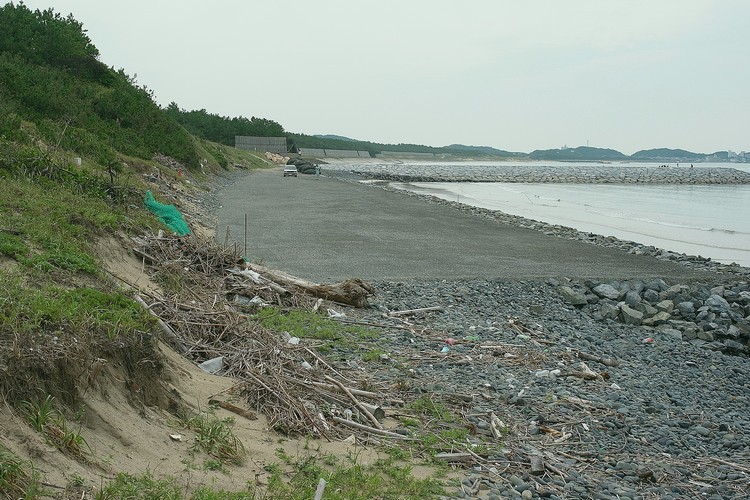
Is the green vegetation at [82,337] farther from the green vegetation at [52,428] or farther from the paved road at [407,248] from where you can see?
the paved road at [407,248]

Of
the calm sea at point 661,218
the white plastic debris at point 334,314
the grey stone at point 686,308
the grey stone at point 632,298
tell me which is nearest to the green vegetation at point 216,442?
the white plastic debris at point 334,314

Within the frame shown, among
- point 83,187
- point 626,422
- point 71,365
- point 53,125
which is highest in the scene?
point 53,125

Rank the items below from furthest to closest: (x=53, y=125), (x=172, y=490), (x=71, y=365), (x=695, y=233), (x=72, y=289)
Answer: (x=695, y=233)
(x=53, y=125)
(x=72, y=289)
(x=71, y=365)
(x=172, y=490)

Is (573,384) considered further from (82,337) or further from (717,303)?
(717,303)

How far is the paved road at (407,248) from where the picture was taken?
50.0 feet

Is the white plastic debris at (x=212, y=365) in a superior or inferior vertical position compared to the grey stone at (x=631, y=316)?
superior

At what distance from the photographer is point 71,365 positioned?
466cm

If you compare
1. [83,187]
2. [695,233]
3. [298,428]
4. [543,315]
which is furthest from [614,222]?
[298,428]

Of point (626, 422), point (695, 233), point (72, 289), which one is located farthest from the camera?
point (695, 233)

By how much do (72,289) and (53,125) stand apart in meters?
15.9

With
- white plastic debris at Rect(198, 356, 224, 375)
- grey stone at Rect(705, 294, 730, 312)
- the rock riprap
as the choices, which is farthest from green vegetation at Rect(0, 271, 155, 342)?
grey stone at Rect(705, 294, 730, 312)

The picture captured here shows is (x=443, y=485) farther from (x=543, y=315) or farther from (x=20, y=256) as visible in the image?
(x=543, y=315)

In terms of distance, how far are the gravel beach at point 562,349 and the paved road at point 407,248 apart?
8cm

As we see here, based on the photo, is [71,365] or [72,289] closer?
[71,365]
